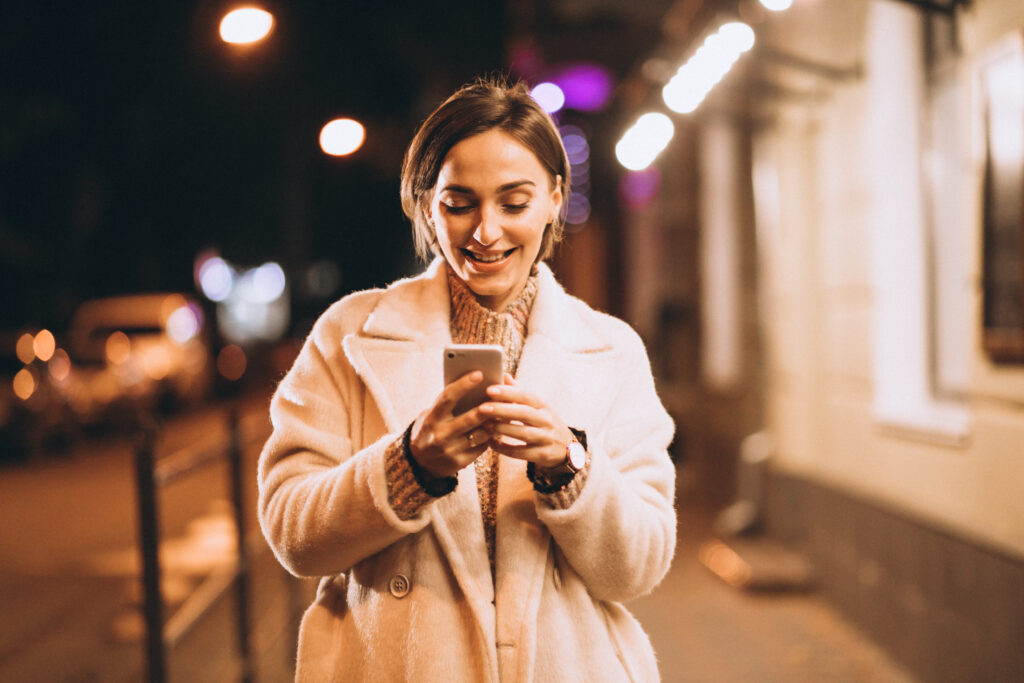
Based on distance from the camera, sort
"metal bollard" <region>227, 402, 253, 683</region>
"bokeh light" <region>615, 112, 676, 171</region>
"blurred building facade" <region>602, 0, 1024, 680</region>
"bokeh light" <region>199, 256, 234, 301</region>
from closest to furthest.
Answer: "blurred building facade" <region>602, 0, 1024, 680</region>
"metal bollard" <region>227, 402, 253, 683</region>
"bokeh light" <region>615, 112, 676, 171</region>
"bokeh light" <region>199, 256, 234, 301</region>

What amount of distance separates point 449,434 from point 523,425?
0.44ft

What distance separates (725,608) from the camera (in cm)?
595

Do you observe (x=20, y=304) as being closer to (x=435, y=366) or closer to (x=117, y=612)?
(x=117, y=612)

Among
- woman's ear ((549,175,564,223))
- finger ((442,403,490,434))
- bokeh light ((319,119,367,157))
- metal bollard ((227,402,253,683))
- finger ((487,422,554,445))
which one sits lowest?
metal bollard ((227,402,253,683))

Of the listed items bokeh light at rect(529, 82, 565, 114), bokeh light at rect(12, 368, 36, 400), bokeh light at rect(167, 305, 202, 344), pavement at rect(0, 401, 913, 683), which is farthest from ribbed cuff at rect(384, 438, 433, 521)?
bokeh light at rect(167, 305, 202, 344)

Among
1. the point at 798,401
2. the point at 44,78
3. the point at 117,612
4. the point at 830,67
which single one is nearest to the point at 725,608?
the point at 798,401

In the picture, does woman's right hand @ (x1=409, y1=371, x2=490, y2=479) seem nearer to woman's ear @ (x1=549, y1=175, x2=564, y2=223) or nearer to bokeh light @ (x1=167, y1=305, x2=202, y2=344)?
woman's ear @ (x1=549, y1=175, x2=564, y2=223)

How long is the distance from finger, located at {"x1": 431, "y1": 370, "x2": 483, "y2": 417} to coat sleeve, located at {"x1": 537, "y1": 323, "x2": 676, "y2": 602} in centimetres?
27

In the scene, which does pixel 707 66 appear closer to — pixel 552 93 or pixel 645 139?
pixel 645 139

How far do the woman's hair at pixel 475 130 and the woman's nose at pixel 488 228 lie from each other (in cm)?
15

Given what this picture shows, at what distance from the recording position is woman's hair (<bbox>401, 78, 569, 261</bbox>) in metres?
1.80

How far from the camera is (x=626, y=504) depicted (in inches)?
66.1

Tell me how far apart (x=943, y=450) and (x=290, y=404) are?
3.74 metres

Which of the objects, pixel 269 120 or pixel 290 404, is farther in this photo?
pixel 269 120
